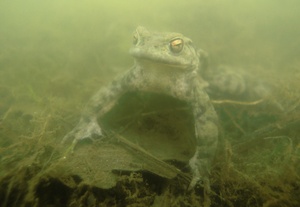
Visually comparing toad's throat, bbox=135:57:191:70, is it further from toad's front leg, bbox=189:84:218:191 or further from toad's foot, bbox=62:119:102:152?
toad's foot, bbox=62:119:102:152

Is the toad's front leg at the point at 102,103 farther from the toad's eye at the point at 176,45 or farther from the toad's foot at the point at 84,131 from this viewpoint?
the toad's eye at the point at 176,45

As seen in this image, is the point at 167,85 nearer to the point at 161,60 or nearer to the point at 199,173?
the point at 161,60

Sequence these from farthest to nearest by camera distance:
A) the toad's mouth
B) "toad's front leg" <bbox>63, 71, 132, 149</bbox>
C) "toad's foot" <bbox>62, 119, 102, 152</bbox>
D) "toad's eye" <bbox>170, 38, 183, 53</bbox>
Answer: "toad's front leg" <bbox>63, 71, 132, 149</bbox>
"toad's foot" <bbox>62, 119, 102, 152</bbox>
"toad's eye" <bbox>170, 38, 183, 53</bbox>
the toad's mouth

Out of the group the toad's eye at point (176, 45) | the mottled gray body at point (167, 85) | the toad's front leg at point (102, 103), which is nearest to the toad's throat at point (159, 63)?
the mottled gray body at point (167, 85)

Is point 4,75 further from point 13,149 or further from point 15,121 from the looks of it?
point 13,149

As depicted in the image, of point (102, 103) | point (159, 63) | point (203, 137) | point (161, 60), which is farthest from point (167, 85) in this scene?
point (102, 103)

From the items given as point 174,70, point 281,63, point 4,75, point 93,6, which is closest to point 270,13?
point 281,63

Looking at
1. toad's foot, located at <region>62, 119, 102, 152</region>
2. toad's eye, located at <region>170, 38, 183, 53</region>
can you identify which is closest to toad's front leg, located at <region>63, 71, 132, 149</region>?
toad's foot, located at <region>62, 119, 102, 152</region>

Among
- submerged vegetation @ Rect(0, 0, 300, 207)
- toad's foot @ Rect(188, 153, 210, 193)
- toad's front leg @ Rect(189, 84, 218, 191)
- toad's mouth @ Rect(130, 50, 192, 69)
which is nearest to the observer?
submerged vegetation @ Rect(0, 0, 300, 207)
